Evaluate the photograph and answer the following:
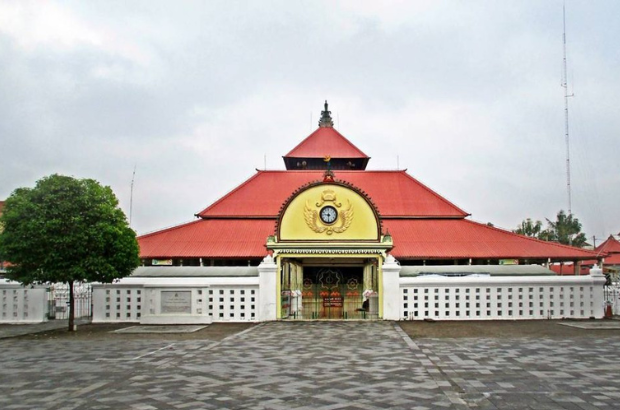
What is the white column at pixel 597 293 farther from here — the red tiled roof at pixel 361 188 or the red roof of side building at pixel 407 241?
the red tiled roof at pixel 361 188

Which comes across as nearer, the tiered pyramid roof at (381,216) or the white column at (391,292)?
the white column at (391,292)

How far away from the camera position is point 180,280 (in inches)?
844

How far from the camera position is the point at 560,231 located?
6944 cm

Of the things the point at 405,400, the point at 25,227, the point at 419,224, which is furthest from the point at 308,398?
the point at 419,224

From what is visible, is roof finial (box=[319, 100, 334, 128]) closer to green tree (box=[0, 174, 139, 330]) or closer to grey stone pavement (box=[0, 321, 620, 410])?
green tree (box=[0, 174, 139, 330])

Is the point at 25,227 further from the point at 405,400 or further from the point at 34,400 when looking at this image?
the point at 405,400

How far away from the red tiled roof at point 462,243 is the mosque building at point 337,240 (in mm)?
50

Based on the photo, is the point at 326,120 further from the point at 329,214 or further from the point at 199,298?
the point at 199,298

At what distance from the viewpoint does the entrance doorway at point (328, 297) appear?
76.5 ft

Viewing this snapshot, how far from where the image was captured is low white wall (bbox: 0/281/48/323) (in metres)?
22.2

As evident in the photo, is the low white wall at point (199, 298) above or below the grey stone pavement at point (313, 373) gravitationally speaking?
above

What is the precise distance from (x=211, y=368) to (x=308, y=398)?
10.3 feet

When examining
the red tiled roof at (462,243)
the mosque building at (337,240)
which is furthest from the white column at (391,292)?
the red tiled roof at (462,243)

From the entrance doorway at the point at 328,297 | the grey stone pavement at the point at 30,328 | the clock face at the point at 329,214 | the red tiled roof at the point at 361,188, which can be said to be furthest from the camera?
the red tiled roof at the point at 361,188
